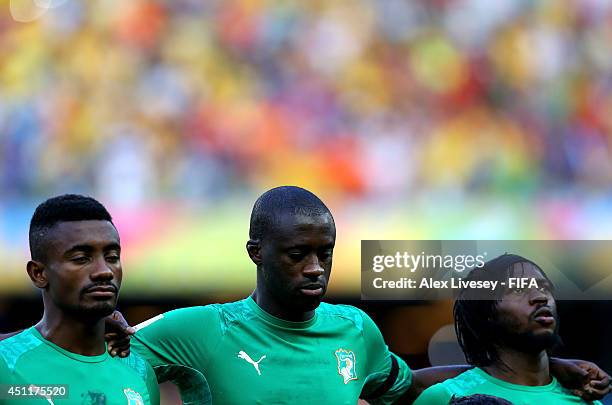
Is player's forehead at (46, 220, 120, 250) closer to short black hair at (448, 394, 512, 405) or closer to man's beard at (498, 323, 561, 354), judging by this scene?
short black hair at (448, 394, 512, 405)

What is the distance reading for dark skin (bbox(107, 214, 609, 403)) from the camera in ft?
11.4

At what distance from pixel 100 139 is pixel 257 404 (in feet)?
11.3

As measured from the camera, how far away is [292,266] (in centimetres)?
351

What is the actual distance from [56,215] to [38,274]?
0.21 metres

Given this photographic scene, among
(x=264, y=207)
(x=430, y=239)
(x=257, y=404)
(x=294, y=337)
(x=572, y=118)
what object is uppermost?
(x=572, y=118)

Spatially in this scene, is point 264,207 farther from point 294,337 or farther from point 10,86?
point 10,86

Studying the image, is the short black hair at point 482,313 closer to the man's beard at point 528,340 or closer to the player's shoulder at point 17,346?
the man's beard at point 528,340

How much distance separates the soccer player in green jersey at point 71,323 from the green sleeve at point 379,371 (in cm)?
98

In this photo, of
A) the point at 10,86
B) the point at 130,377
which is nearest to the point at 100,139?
the point at 10,86

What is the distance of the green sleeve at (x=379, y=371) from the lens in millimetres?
3893

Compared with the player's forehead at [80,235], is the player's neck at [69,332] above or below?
below

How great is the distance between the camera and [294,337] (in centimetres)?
370

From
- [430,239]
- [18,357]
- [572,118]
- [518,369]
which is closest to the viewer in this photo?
[18,357]

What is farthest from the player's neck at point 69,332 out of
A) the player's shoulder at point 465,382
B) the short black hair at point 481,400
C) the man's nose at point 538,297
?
the man's nose at point 538,297
